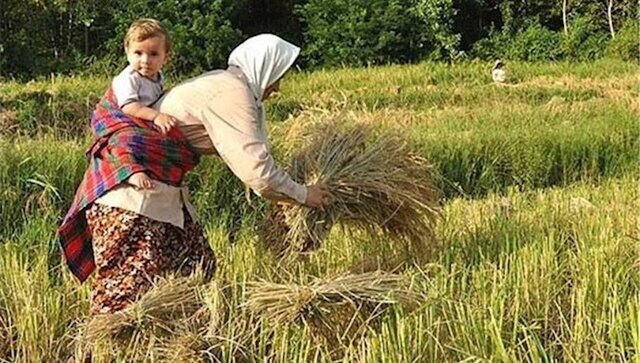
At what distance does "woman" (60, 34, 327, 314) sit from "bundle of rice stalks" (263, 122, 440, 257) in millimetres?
214

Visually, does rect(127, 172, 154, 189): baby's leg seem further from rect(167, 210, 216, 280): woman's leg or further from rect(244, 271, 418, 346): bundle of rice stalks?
rect(244, 271, 418, 346): bundle of rice stalks

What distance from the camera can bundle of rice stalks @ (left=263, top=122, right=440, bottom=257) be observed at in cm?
282

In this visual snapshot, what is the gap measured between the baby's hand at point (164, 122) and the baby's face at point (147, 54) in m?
0.17

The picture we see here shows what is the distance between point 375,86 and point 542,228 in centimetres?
859

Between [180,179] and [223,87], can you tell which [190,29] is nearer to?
[180,179]

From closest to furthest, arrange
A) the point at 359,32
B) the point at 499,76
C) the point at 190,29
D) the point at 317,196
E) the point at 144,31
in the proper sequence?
the point at 144,31 < the point at 317,196 < the point at 499,76 < the point at 190,29 < the point at 359,32

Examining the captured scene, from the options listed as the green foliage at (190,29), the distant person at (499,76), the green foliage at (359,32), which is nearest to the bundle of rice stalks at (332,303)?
the distant person at (499,76)

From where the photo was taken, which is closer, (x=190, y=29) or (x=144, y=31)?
(x=144, y=31)

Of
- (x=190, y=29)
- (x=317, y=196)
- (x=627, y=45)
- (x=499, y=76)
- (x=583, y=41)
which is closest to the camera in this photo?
(x=317, y=196)

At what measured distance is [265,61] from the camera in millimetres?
2545

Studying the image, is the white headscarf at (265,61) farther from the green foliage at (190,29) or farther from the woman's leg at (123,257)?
the green foliage at (190,29)

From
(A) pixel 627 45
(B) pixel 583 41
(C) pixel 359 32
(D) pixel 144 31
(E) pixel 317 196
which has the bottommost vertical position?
(B) pixel 583 41

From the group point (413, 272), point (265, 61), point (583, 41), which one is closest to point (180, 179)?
point (265, 61)

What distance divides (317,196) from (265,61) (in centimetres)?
41
